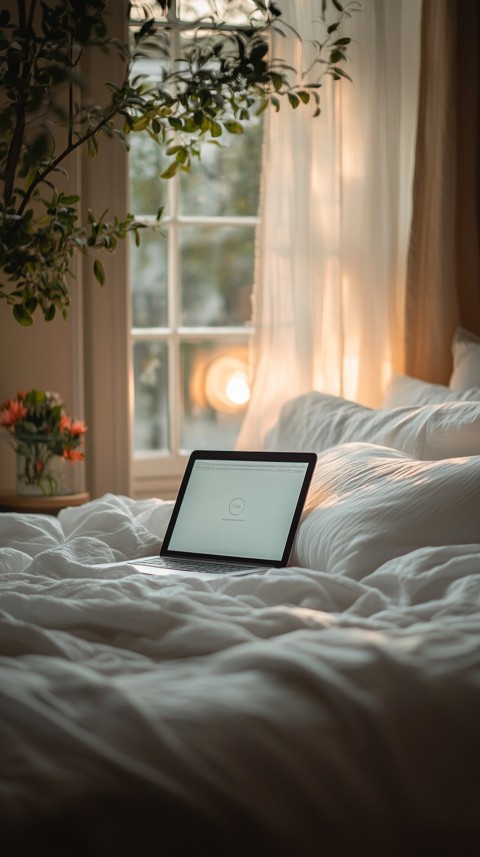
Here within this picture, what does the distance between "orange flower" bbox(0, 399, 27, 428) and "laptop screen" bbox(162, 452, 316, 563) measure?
98 cm

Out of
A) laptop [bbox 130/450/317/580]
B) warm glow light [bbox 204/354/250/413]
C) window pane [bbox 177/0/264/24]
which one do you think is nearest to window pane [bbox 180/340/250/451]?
→ warm glow light [bbox 204/354/250/413]

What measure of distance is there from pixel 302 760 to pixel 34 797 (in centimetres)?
22

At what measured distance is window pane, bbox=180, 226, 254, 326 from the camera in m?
3.13

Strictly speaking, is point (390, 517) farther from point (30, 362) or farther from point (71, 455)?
point (30, 362)

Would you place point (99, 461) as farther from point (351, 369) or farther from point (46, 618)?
point (46, 618)

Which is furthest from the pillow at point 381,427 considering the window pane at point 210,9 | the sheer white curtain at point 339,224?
the window pane at point 210,9

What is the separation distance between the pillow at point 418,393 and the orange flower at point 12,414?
3.23 feet

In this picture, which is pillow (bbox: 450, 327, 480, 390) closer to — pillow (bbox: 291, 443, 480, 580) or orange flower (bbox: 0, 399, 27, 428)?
pillow (bbox: 291, 443, 480, 580)

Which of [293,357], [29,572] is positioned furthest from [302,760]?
[293,357]

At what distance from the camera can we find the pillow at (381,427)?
1734 mm

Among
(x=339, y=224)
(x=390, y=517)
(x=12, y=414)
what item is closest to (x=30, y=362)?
(x=12, y=414)

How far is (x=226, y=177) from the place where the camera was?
10.3 ft

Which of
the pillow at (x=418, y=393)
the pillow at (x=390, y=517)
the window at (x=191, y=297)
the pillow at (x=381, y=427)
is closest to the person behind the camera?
the pillow at (x=390, y=517)

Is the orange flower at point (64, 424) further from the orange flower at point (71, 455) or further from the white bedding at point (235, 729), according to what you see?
the white bedding at point (235, 729)
